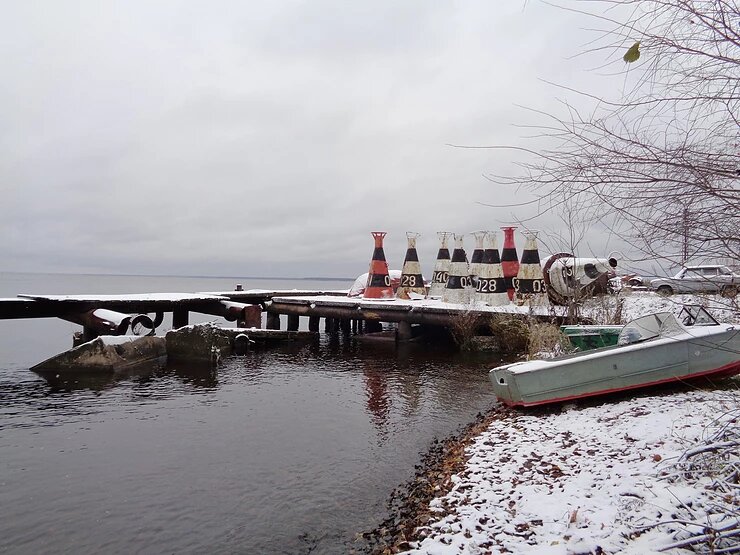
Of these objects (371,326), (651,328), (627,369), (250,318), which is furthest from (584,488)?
(371,326)

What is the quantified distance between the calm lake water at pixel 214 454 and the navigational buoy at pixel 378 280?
901 cm

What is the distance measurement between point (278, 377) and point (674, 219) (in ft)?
40.2

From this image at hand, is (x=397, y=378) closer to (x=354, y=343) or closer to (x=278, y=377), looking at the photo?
(x=278, y=377)

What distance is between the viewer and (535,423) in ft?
25.8

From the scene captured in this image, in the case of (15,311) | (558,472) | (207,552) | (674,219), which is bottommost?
(207,552)

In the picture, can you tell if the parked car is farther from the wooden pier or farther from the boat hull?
the wooden pier

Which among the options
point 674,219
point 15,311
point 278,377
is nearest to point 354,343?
point 278,377

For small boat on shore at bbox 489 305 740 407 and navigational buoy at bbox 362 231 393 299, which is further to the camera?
navigational buoy at bbox 362 231 393 299

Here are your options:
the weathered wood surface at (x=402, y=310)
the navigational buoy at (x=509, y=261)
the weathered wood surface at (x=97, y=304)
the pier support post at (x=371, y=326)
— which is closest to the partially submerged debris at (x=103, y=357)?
the weathered wood surface at (x=97, y=304)

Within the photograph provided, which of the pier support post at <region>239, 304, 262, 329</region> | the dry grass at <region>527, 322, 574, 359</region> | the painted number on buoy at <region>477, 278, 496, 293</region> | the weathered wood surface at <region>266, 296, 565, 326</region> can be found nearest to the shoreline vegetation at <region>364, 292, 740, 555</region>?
the dry grass at <region>527, 322, 574, 359</region>

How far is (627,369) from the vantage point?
834cm

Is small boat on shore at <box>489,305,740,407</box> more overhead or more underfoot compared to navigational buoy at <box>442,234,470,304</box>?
more underfoot

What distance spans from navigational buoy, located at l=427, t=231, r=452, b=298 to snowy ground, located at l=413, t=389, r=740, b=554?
17.5 metres

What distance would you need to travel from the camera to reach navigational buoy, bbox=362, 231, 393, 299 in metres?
23.4
